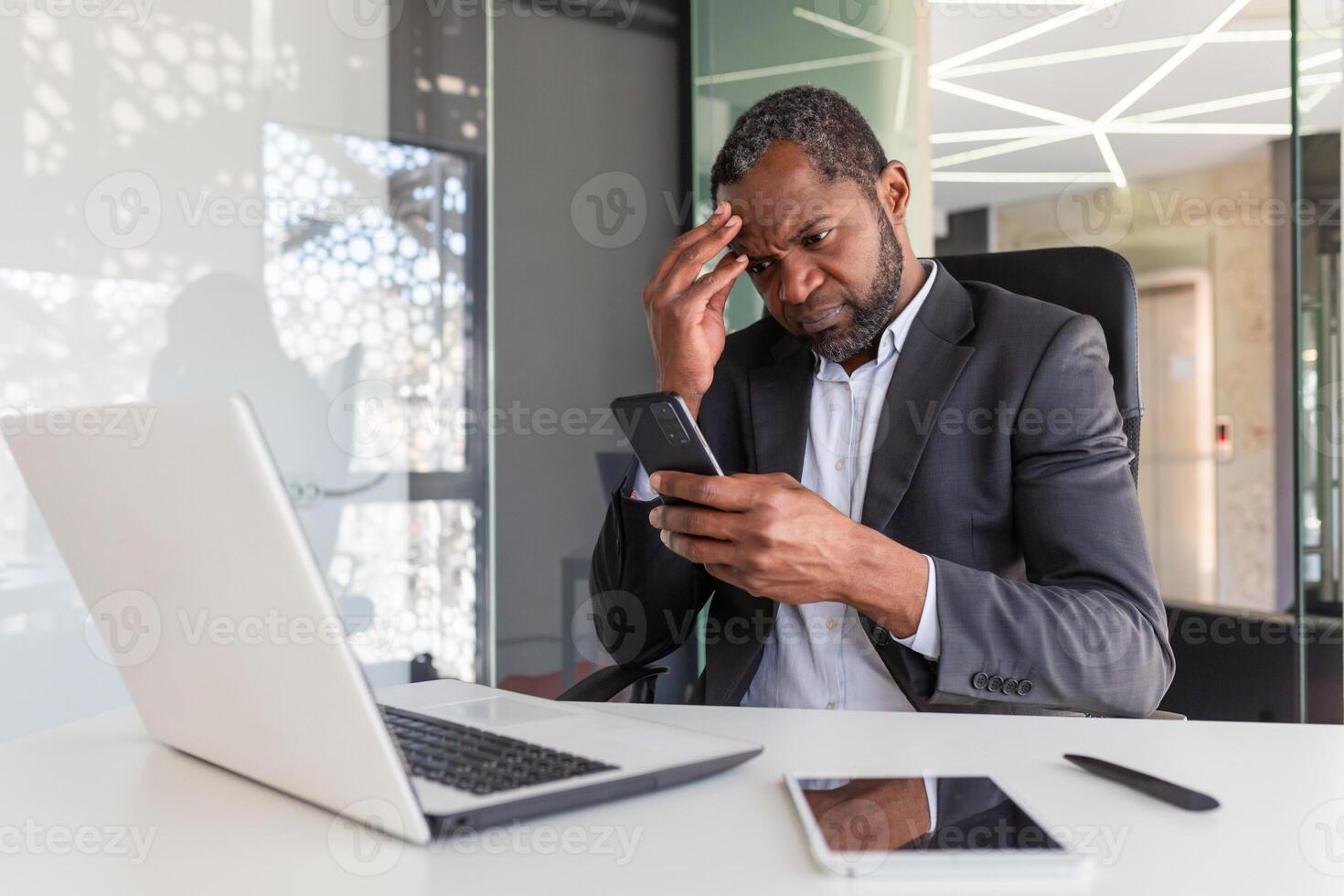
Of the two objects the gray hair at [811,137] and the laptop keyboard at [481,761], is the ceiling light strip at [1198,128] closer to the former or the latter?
the gray hair at [811,137]

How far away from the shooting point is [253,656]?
0.67 m

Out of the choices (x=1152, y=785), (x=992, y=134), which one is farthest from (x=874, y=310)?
(x=992, y=134)

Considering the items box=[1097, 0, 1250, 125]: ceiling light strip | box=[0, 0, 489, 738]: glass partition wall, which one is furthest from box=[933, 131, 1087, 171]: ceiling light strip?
box=[0, 0, 489, 738]: glass partition wall

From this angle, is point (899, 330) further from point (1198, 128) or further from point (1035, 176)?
point (1035, 176)

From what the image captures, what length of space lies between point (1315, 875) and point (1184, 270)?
6631 millimetres

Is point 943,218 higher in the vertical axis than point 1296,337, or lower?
higher

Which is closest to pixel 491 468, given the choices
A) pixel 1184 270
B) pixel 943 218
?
pixel 1184 270

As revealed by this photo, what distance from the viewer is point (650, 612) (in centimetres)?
165

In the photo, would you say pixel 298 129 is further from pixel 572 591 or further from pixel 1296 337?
pixel 1296 337

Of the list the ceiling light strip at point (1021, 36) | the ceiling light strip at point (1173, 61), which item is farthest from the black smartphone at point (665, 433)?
the ceiling light strip at point (1021, 36)

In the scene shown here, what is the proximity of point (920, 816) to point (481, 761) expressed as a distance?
303mm

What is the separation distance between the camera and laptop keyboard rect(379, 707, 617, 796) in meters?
0.72

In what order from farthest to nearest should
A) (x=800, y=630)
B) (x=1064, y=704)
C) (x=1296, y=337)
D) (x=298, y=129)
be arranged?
1. (x=298, y=129)
2. (x=1296, y=337)
3. (x=800, y=630)
4. (x=1064, y=704)

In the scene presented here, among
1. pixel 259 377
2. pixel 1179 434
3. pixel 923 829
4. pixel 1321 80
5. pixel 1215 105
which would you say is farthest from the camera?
pixel 1179 434
